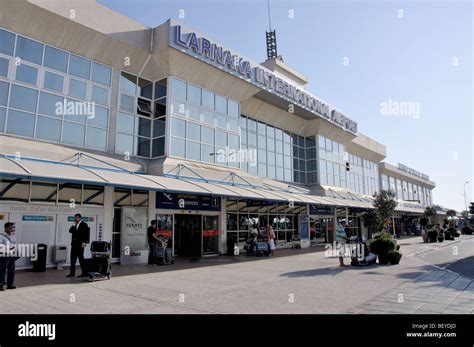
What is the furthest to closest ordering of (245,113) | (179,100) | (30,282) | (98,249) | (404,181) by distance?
(404,181), (245,113), (179,100), (98,249), (30,282)

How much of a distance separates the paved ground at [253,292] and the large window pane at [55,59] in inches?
302

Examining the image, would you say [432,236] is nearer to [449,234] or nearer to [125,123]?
[449,234]

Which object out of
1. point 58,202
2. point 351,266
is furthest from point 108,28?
point 351,266

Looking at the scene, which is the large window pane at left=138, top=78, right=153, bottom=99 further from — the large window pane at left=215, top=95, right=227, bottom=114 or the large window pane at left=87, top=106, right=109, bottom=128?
the large window pane at left=215, top=95, right=227, bottom=114

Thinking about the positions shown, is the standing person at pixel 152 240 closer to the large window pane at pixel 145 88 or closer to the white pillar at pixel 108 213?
the white pillar at pixel 108 213

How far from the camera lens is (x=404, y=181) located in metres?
52.2

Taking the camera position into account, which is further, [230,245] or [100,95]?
[230,245]

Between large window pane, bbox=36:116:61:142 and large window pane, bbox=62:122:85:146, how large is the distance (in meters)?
0.24

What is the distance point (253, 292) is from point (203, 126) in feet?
36.8

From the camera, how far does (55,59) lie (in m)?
13.5

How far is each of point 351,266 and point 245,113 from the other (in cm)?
1275

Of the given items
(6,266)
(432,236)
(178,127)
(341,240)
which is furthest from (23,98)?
(432,236)
